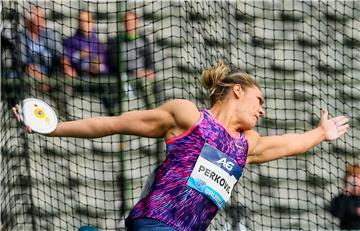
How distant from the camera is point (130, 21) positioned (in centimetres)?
840

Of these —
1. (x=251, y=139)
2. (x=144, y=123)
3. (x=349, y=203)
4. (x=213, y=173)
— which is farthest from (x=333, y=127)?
(x=349, y=203)

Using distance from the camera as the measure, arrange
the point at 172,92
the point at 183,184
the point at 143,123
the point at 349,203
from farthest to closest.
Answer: the point at 172,92
the point at 349,203
the point at 143,123
the point at 183,184

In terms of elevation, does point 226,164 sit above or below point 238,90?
below

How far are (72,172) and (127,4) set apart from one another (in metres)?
1.40

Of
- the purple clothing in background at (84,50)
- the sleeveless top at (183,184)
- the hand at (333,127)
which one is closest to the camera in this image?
the sleeveless top at (183,184)

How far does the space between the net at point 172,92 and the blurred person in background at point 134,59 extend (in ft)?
0.04

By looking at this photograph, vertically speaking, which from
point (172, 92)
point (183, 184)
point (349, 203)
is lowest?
point (183, 184)

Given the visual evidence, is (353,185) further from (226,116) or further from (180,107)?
(180,107)

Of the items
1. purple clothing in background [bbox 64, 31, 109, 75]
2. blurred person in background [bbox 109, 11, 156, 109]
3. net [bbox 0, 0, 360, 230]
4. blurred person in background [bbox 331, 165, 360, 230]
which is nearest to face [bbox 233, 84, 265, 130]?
blurred person in background [bbox 331, 165, 360, 230]

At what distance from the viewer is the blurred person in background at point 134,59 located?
8375 millimetres

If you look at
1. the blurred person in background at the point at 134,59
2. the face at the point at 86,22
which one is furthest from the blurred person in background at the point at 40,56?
the blurred person in background at the point at 134,59

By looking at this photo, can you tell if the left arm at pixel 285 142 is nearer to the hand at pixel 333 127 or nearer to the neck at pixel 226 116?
the hand at pixel 333 127

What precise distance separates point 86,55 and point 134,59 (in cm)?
37

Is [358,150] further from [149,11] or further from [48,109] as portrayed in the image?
[48,109]
